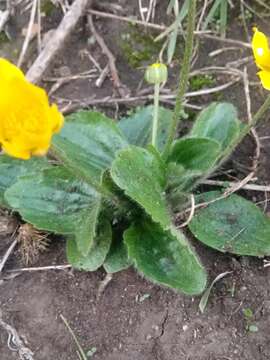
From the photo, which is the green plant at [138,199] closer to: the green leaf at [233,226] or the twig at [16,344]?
the green leaf at [233,226]

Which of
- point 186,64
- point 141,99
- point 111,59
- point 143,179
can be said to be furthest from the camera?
point 111,59

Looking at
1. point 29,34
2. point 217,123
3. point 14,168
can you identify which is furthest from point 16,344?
point 29,34

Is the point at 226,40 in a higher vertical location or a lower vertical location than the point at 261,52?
lower

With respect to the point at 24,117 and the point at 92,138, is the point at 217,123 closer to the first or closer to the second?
the point at 92,138

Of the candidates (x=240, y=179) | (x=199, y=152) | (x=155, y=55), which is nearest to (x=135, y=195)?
(x=199, y=152)

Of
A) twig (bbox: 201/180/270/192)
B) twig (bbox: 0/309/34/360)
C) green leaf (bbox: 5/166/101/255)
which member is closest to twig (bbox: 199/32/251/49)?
twig (bbox: 201/180/270/192)

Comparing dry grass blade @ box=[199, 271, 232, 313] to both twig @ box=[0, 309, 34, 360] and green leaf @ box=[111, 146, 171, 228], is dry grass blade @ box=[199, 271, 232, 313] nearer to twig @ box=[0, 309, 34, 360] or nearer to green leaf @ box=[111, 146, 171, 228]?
green leaf @ box=[111, 146, 171, 228]

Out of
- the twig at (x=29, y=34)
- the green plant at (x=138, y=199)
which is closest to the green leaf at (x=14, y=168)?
the green plant at (x=138, y=199)
